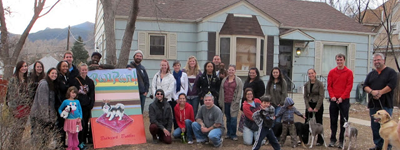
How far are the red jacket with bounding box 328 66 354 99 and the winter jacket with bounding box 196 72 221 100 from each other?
2.22 m

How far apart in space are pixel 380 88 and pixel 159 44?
7087mm

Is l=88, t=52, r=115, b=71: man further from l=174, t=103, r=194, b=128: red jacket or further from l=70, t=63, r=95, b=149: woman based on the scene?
l=174, t=103, r=194, b=128: red jacket

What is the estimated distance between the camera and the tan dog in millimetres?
5059

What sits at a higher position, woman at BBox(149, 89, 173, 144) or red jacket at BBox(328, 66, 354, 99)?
red jacket at BBox(328, 66, 354, 99)

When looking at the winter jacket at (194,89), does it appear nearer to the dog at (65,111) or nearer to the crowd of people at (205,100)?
the crowd of people at (205,100)

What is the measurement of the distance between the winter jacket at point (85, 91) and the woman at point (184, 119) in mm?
1604

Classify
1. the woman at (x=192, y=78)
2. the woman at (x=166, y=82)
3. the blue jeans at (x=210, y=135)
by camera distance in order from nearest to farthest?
1. the blue jeans at (x=210, y=135)
2. the woman at (x=166, y=82)
3. the woman at (x=192, y=78)

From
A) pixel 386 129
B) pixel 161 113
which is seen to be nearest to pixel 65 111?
pixel 161 113

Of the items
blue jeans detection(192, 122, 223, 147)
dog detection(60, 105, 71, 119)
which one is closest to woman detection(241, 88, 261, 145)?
blue jeans detection(192, 122, 223, 147)

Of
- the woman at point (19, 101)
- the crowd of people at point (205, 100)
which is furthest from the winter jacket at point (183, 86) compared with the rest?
the woman at point (19, 101)

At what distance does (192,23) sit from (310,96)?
19.6 ft

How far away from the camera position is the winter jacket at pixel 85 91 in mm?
5297

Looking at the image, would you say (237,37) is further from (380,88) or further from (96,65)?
(96,65)

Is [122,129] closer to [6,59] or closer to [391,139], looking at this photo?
[391,139]
